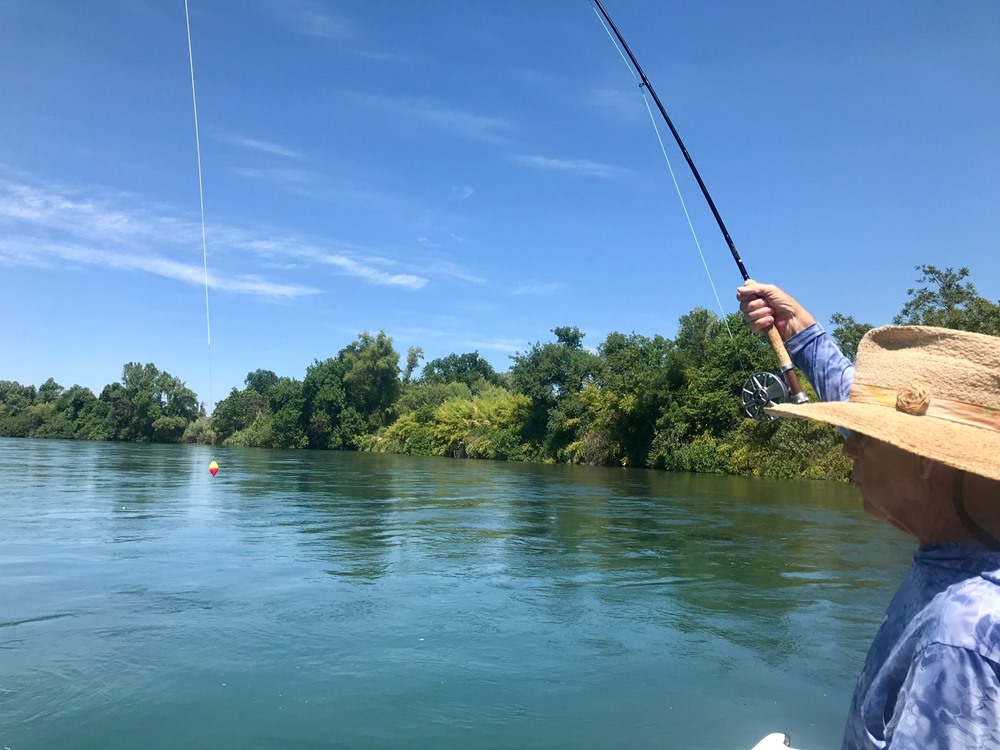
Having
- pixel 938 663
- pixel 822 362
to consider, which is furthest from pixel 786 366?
pixel 938 663

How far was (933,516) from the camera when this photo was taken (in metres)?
1.67

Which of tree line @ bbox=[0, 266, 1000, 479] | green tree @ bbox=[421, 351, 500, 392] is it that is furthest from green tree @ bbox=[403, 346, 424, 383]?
green tree @ bbox=[421, 351, 500, 392]

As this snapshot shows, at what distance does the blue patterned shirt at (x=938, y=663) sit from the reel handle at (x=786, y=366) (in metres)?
1.32

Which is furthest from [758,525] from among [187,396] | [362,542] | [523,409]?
[187,396]

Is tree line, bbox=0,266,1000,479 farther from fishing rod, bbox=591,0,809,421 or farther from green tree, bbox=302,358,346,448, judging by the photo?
fishing rod, bbox=591,0,809,421

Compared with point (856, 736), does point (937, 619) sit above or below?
above

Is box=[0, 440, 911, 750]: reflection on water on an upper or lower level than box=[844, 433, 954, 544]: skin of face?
lower

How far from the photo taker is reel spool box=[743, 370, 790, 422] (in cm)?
345

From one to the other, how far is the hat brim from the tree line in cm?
2221

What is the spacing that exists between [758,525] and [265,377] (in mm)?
125791

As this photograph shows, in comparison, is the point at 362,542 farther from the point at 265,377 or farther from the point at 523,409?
the point at 265,377

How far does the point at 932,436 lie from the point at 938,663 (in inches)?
17.4

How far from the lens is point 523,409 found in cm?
5566

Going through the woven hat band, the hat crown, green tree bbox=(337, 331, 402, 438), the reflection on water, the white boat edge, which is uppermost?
green tree bbox=(337, 331, 402, 438)
